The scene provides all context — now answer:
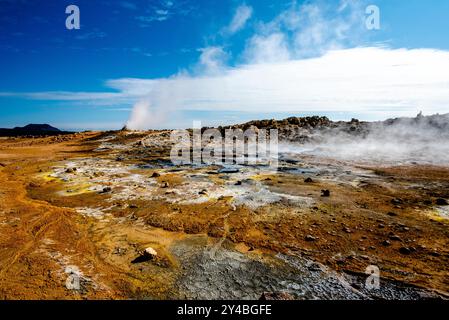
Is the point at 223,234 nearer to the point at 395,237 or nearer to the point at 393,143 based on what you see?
the point at 395,237

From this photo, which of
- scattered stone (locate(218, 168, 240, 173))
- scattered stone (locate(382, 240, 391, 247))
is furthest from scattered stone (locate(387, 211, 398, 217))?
scattered stone (locate(218, 168, 240, 173))

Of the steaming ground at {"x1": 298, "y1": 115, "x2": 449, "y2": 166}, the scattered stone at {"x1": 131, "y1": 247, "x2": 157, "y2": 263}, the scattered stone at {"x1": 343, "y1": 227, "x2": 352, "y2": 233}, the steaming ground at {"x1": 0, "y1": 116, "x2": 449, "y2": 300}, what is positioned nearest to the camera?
the steaming ground at {"x1": 0, "y1": 116, "x2": 449, "y2": 300}

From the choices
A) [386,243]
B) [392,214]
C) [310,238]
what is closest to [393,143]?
[392,214]

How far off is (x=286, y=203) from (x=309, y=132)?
25.4 meters

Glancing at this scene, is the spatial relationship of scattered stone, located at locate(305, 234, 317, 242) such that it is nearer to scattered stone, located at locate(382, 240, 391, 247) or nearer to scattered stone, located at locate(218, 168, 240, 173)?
scattered stone, located at locate(382, 240, 391, 247)

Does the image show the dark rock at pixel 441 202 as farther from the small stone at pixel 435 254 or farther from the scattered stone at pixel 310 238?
the scattered stone at pixel 310 238

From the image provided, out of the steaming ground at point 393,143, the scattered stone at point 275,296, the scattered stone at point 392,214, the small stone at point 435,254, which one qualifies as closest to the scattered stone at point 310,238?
the scattered stone at point 275,296

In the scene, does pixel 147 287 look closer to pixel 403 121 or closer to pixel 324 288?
pixel 324 288

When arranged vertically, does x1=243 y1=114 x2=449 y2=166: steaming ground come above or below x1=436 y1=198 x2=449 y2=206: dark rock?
above

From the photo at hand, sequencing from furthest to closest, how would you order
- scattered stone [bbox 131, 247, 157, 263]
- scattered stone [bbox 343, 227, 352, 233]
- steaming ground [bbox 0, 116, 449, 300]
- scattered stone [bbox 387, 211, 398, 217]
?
scattered stone [bbox 387, 211, 398, 217], scattered stone [bbox 343, 227, 352, 233], scattered stone [bbox 131, 247, 157, 263], steaming ground [bbox 0, 116, 449, 300]

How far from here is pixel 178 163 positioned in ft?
58.2
